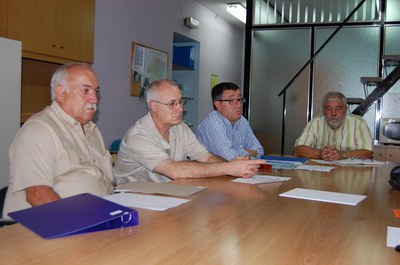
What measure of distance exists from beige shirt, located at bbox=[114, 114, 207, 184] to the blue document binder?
93 centimetres

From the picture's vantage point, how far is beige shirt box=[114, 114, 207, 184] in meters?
2.28

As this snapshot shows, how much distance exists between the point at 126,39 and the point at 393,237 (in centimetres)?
398

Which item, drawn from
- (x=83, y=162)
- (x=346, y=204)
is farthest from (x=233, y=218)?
(x=83, y=162)

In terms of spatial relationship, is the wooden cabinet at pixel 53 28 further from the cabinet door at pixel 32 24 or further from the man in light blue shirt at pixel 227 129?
the man in light blue shirt at pixel 227 129

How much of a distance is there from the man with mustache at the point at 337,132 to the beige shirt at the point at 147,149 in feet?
4.27

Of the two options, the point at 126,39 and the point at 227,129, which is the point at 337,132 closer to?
the point at 227,129

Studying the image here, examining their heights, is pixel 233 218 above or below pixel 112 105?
below

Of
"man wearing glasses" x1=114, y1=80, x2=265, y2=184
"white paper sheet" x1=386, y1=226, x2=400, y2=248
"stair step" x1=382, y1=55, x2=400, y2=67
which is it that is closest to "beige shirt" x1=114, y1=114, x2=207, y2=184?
"man wearing glasses" x1=114, y1=80, x2=265, y2=184

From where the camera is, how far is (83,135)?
2.10 metres

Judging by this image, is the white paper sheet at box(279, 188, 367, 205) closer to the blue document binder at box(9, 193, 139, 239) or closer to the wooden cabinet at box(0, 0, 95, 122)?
the blue document binder at box(9, 193, 139, 239)

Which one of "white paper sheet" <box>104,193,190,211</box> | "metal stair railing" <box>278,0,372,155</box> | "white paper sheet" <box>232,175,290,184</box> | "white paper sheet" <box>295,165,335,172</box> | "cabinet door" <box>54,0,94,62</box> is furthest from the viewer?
"metal stair railing" <box>278,0,372,155</box>

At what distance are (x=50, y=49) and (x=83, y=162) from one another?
175cm

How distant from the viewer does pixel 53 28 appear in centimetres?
348

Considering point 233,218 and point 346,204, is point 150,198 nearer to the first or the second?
point 233,218
